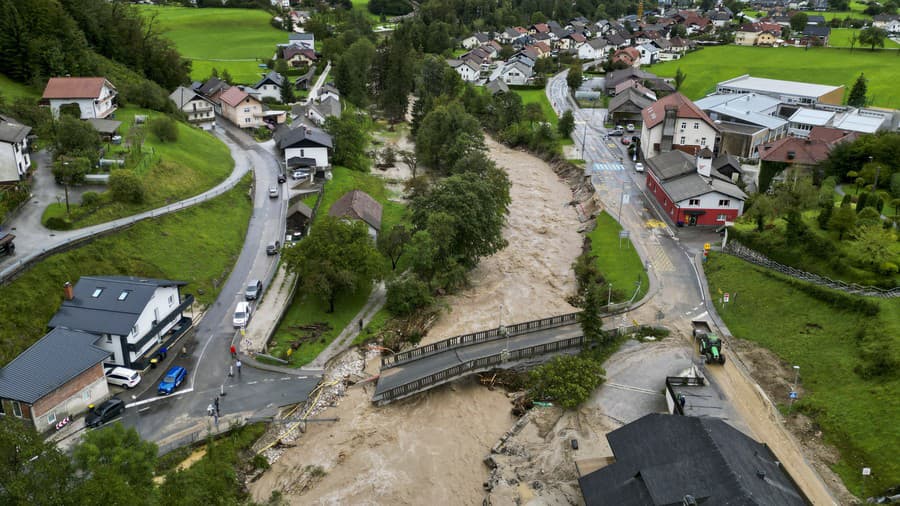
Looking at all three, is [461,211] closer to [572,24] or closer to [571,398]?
[571,398]

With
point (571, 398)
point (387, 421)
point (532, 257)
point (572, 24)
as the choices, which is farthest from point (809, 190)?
point (572, 24)

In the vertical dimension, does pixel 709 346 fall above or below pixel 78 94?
below

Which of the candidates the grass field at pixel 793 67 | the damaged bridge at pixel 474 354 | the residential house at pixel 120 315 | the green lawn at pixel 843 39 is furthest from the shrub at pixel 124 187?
the green lawn at pixel 843 39

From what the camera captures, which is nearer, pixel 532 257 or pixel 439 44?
pixel 532 257

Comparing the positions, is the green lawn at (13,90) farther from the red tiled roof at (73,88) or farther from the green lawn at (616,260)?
the green lawn at (616,260)

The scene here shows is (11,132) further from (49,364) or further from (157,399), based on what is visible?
(157,399)

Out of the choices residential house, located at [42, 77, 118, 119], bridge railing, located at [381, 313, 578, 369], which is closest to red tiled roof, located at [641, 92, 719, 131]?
bridge railing, located at [381, 313, 578, 369]

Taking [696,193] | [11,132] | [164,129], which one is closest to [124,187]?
[11,132]

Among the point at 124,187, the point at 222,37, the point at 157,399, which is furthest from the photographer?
the point at 222,37
